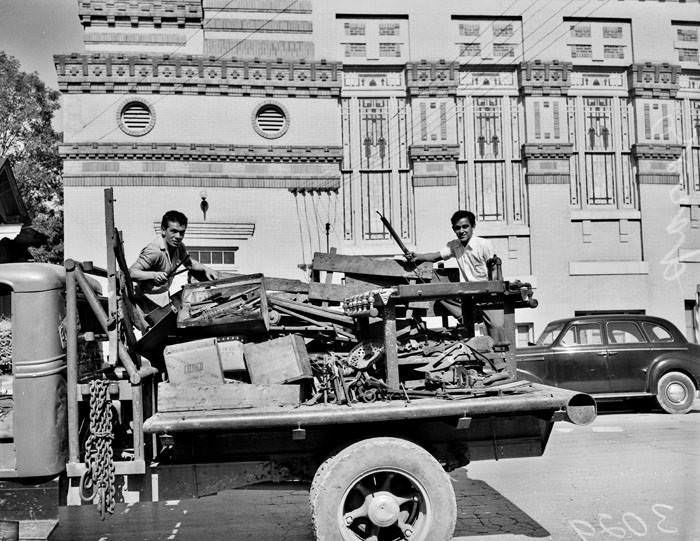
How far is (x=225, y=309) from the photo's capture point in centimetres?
509

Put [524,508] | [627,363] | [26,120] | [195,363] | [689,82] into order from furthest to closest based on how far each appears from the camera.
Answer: [689,82] → [627,363] → [26,120] → [524,508] → [195,363]

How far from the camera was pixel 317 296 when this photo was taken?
5785mm

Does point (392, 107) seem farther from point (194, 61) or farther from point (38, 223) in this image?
point (38, 223)

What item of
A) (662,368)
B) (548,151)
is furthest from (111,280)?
(548,151)

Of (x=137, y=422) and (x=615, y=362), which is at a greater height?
(x=137, y=422)

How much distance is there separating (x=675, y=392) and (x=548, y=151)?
27.0 feet

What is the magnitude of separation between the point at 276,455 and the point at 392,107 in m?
14.9

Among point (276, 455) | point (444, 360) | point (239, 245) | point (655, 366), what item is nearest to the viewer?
point (276, 455)

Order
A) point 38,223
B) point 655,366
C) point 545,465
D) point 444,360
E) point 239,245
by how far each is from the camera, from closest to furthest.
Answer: point 444,360, point 545,465, point 655,366, point 239,245, point 38,223

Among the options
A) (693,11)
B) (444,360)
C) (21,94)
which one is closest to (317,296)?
(444,360)

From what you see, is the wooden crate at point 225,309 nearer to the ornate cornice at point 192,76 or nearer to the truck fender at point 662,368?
the truck fender at point 662,368

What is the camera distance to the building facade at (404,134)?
17.3 meters

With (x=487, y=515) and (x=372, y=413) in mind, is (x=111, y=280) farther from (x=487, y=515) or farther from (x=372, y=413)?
(x=487, y=515)

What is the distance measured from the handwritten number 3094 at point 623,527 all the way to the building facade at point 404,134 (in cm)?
1197
